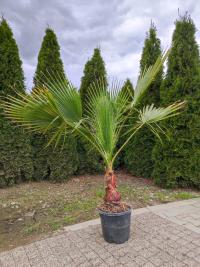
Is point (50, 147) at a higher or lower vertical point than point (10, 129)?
lower

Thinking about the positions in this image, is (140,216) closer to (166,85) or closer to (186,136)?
(186,136)

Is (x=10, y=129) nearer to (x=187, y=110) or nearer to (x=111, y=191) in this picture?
(x=111, y=191)

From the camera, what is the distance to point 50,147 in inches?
187

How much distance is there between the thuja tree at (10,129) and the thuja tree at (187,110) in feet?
9.80

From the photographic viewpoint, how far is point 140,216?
3.00 metres

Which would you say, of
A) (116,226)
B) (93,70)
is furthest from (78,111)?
(93,70)

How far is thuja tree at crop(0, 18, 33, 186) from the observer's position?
4.35 metres

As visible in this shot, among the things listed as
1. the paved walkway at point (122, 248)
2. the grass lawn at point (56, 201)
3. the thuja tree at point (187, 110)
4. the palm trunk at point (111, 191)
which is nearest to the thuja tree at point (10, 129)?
the grass lawn at point (56, 201)

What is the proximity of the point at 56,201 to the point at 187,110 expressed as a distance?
9.86 feet

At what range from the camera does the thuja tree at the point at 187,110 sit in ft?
13.5

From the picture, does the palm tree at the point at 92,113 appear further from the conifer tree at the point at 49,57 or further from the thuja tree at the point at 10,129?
the conifer tree at the point at 49,57

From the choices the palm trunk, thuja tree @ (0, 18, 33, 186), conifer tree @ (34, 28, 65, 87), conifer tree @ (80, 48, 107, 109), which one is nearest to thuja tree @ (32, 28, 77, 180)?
conifer tree @ (34, 28, 65, 87)

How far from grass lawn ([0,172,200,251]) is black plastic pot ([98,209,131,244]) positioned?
757 millimetres

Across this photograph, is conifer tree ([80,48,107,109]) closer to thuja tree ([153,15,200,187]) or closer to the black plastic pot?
thuja tree ([153,15,200,187])
